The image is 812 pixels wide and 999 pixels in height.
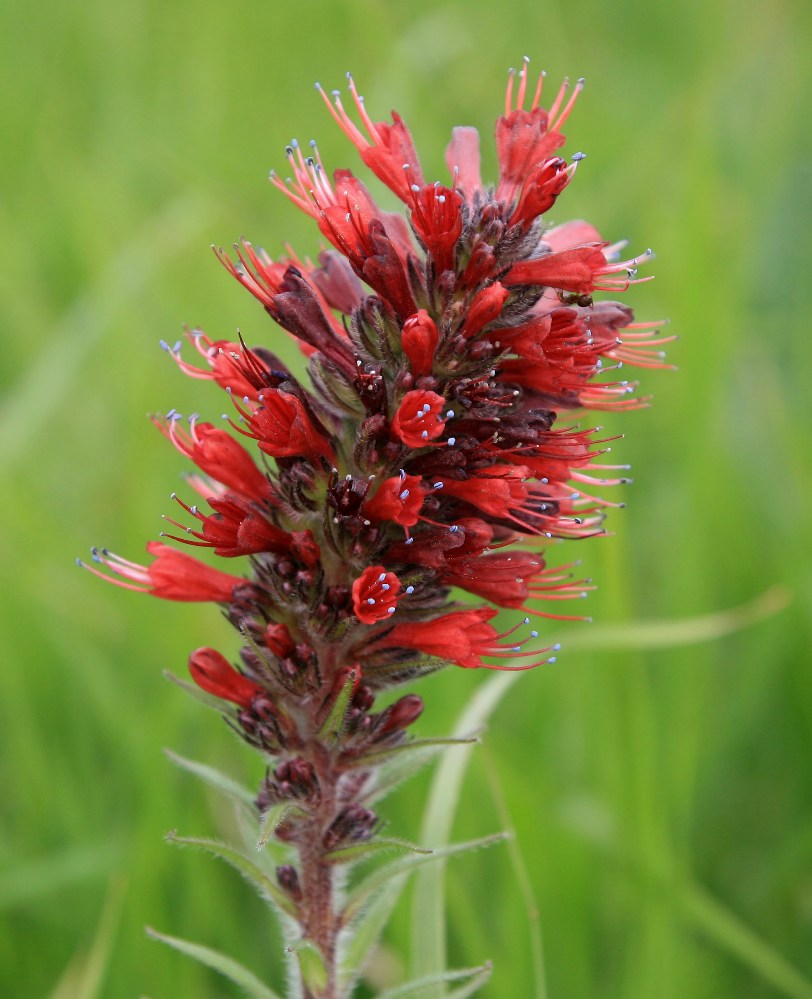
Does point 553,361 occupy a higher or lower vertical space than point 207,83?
lower

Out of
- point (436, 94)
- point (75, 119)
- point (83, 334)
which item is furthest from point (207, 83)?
point (83, 334)

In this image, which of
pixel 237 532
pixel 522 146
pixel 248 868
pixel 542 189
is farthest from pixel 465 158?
pixel 248 868

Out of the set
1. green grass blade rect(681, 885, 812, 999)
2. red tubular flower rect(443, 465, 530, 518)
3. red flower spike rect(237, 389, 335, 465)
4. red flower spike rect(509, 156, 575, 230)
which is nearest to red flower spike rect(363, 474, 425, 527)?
red tubular flower rect(443, 465, 530, 518)

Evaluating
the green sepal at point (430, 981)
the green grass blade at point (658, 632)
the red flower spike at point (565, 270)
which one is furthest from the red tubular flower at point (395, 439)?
the green grass blade at point (658, 632)

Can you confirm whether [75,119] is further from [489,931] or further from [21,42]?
[489,931]

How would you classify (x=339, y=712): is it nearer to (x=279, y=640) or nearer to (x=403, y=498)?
(x=279, y=640)

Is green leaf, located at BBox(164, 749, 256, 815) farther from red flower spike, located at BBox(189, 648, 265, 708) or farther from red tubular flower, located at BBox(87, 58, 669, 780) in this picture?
red flower spike, located at BBox(189, 648, 265, 708)
